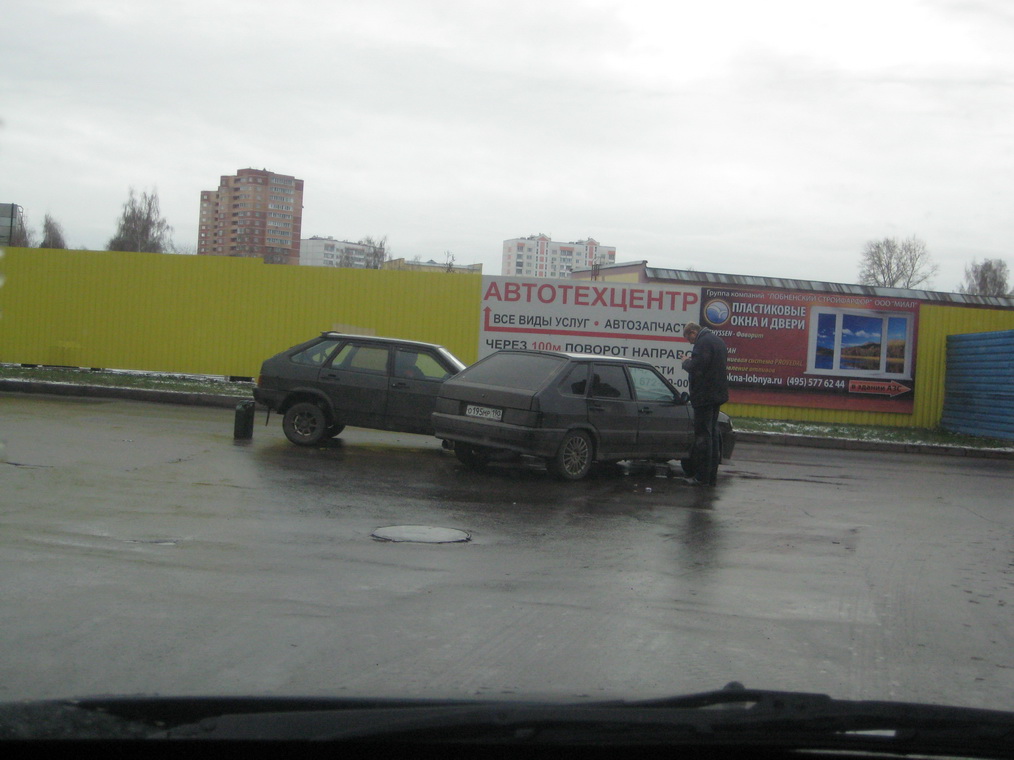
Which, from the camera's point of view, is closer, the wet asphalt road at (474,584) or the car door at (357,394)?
the wet asphalt road at (474,584)

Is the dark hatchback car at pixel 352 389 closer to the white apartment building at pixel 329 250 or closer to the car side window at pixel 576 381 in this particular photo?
A: the car side window at pixel 576 381

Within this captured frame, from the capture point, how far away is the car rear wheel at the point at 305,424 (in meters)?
13.1

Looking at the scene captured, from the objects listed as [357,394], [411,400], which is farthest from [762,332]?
[357,394]

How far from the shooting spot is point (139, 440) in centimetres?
1264

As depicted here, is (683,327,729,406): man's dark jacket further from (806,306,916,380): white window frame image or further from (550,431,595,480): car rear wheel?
(806,306,916,380): white window frame image

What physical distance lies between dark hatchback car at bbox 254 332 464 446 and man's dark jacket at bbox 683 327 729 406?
3.24 meters

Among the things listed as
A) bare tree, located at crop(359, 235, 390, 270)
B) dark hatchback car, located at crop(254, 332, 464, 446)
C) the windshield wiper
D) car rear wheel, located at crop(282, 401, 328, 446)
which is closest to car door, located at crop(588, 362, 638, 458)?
dark hatchback car, located at crop(254, 332, 464, 446)

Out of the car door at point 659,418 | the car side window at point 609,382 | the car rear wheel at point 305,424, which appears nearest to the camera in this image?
the car side window at point 609,382

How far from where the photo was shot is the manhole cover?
7.53m

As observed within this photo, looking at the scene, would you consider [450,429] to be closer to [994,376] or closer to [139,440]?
[139,440]

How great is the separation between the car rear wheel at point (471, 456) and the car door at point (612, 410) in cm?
139

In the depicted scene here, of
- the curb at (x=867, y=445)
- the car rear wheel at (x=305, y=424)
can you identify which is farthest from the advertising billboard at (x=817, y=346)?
the car rear wheel at (x=305, y=424)

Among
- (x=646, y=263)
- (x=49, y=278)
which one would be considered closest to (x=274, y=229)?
(x=646, y=263)

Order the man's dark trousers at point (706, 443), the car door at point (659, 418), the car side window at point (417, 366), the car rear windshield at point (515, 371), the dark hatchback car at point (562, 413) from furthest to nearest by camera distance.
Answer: the car side window at point (417, 366)
the car door at point (659, 418)
the man's dark trousers at point (706, 443)
the car rear windshield at point (515, 371)
the dark hatchback car at point (562, 413)
